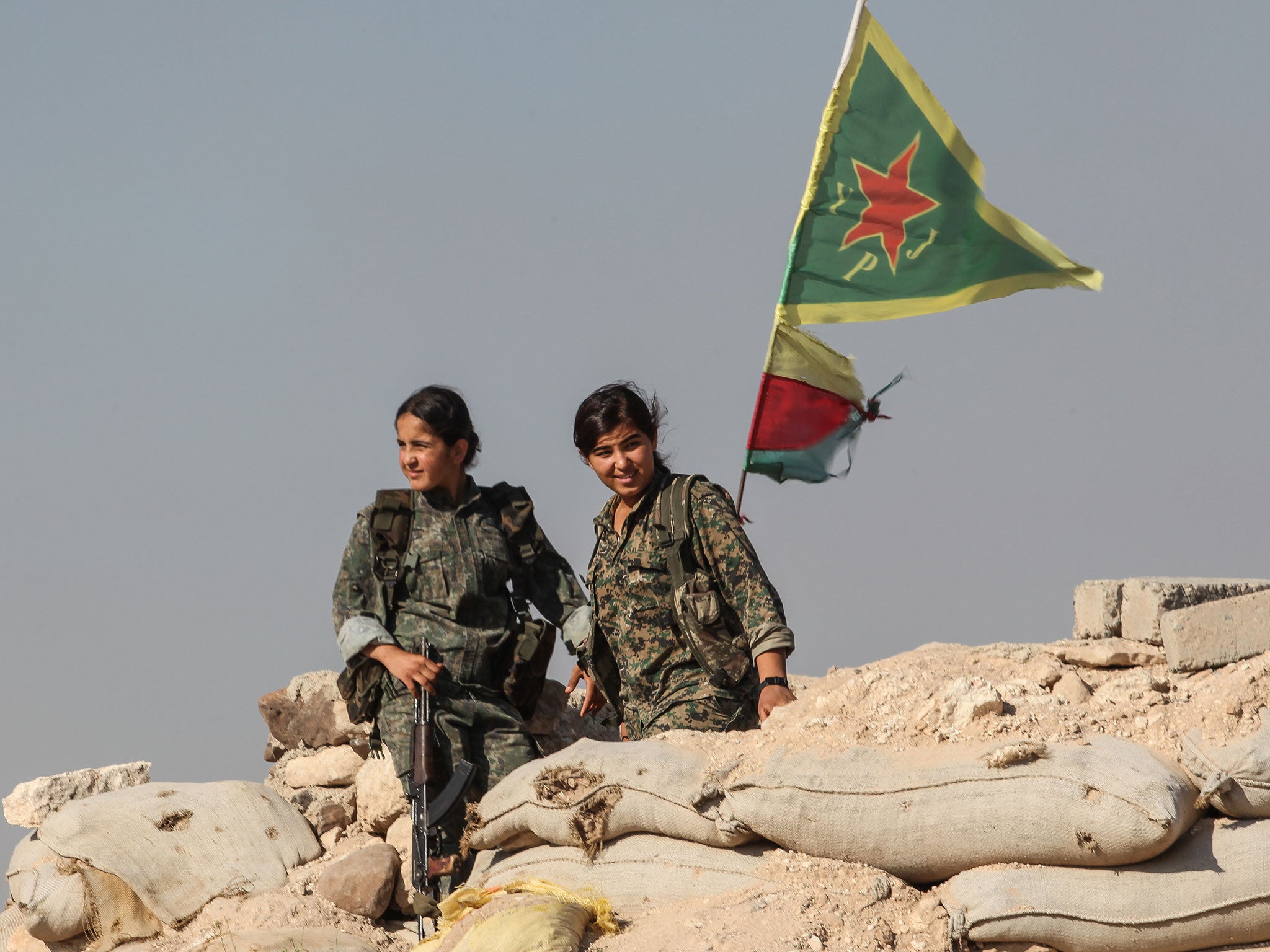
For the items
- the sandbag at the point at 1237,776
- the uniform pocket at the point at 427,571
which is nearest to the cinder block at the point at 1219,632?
the sandbag at the point at 1237,776

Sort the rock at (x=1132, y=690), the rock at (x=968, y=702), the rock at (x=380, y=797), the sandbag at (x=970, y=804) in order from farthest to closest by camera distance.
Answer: the rock at (x=380, y=797) → the rock at (x=1132, y=690) → the rock at (x=968, y=702) → the sandbag at (x=970, y=804)

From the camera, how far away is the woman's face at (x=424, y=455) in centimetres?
479

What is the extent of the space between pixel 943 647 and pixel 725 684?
1154 millimetres

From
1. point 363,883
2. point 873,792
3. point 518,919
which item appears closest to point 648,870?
point 518,919

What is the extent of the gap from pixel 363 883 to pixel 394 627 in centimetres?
94

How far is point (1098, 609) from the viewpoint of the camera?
459 cm

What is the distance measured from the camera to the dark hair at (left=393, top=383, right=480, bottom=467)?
4.79 metres

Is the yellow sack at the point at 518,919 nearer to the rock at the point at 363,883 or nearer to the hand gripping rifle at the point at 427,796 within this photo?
the hand gripping rifle at the point at 427,796

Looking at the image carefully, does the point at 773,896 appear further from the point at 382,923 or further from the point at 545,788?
the point at 382,923

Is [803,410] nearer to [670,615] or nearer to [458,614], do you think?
[670,615]

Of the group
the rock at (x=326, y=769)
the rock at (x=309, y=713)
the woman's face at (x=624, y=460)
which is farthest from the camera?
the rock at (x=309, y=713)

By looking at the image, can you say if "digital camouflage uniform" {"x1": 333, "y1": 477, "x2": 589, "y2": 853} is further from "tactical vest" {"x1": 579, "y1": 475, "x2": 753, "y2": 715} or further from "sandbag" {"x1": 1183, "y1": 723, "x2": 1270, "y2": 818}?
"sandbag" {"x1": 1183, "y1": 723, "x2": 1270, "y2": 818}

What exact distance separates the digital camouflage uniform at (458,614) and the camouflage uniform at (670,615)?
1.47 feet

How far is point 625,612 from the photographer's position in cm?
443
